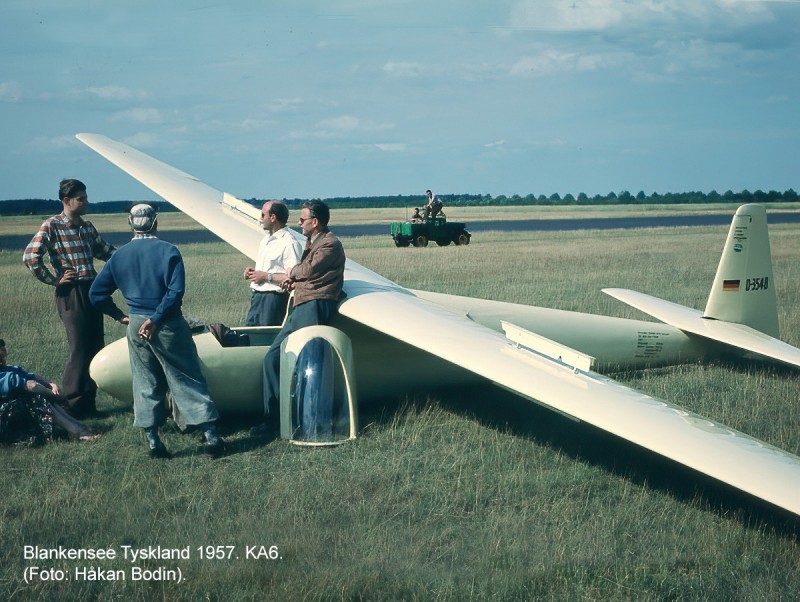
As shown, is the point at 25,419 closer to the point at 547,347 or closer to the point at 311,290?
the point at 311,290

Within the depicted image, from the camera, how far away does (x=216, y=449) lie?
6.25 meters

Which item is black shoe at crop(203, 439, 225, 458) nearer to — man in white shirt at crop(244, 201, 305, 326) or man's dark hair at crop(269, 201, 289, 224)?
man in white shirt at crop(244, 201, 305, 326)

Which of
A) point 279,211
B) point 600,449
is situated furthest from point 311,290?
point 600,449

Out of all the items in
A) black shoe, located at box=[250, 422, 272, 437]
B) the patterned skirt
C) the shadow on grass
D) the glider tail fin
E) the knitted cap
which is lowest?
the shadow on grass

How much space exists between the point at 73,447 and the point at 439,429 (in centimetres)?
316

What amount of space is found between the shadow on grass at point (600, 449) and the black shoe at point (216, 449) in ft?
4.80

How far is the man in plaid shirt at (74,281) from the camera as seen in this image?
7.27m

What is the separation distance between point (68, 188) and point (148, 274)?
75.7 inches

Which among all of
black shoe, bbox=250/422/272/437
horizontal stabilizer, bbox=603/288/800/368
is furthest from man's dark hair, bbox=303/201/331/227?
horizontal stabilizer, bbox=603/288/800/368

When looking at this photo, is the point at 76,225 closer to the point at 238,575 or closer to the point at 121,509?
the point at 121,509

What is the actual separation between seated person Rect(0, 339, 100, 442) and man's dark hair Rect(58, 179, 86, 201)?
5.14 feet

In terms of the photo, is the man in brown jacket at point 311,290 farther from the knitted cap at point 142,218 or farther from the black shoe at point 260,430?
the knitted cap at point 142,218

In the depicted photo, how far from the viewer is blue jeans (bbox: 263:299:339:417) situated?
682 cm

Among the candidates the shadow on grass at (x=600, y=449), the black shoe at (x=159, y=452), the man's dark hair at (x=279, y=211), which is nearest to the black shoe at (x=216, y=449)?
the black shoe at (x=159, y=452)
